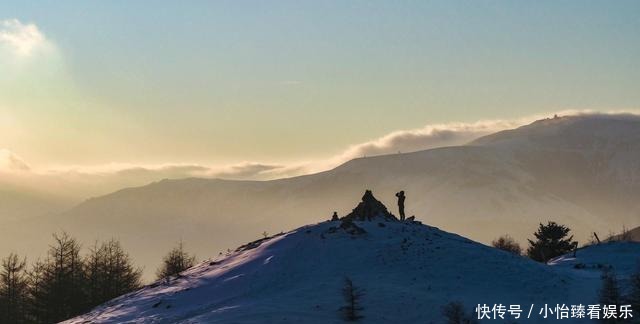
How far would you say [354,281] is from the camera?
1734 inches

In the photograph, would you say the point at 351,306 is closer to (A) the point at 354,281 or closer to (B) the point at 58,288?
(A) the point at 354,281

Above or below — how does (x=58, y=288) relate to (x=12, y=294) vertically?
above

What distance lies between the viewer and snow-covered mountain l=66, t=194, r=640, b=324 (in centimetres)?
4025

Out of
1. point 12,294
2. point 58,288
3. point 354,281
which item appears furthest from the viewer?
point 12,294

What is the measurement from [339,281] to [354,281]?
0.87m

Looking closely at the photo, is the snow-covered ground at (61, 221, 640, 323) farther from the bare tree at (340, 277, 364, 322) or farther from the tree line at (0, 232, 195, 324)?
the tree line at (0, 232, 195, 324)

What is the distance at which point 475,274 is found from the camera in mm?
46625

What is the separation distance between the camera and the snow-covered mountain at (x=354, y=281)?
40250 millimetres

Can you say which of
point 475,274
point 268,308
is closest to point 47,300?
point 268,308

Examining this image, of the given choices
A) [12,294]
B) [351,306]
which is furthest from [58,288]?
[351,306]

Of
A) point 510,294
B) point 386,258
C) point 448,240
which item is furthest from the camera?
point 448,240

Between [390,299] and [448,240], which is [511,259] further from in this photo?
[390,299]

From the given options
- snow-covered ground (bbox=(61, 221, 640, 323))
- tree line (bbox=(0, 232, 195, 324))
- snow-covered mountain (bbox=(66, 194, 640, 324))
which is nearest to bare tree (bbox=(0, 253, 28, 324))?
tree line (bbox=(0, 232, 195, 324))

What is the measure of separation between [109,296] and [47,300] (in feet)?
27.5
